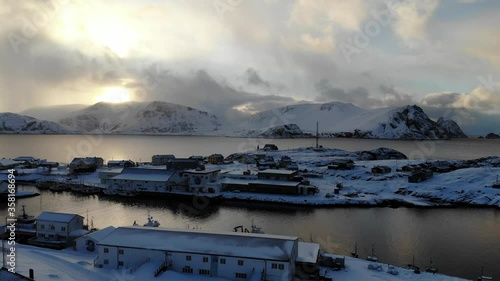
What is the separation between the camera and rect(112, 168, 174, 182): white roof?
3862 centimetres

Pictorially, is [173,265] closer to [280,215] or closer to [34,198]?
[280,215]

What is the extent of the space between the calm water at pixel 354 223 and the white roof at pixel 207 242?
755 centimetres

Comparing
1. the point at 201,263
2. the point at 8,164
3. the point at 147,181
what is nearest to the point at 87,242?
the point at 201,263

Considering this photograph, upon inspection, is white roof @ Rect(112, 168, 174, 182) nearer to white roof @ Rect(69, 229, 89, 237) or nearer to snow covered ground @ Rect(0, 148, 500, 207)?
snow covered ground @ Rect(0, 148, 500, 207)

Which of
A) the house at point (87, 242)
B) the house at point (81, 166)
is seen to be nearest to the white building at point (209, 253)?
the house at point (87, 242)

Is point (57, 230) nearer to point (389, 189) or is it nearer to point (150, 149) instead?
point (389, 189)

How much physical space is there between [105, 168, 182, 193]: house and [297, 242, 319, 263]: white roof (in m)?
22.4

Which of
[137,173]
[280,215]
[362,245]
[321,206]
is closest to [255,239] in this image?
[362,245]

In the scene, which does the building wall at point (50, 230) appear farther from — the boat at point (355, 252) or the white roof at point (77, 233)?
the boat at point (355, 252)

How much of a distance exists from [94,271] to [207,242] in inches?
183

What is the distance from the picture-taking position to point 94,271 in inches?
603

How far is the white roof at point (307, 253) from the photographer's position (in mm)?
15727

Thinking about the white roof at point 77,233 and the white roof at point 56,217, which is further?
the white roof at point 56,217

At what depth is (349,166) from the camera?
156ft
